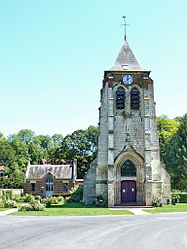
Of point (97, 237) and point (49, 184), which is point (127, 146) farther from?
point (49, 184)

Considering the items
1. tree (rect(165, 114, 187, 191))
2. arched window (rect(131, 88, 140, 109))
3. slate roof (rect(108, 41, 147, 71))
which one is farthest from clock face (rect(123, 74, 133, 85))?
tree (rect(165, 114, 187, 191))

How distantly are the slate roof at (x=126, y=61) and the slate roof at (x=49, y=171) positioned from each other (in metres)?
23.6

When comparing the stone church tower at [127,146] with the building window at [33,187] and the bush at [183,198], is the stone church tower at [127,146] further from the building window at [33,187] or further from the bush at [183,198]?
the building window at [33,187]

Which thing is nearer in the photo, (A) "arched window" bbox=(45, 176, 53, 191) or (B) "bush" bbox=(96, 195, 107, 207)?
(B) "bush" bbox=(96, 195, 107, 207)

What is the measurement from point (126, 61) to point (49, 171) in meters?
24.6

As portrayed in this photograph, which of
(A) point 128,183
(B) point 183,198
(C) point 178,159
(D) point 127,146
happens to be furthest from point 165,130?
(A) point 128,183

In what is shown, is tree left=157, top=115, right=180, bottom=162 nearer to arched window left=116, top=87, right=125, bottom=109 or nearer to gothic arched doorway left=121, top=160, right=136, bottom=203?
arched window left=116, top=87, right=125, bottom=109

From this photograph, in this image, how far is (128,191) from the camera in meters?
28.0

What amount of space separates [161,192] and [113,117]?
30.4ft

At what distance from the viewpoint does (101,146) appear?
28.9 metres

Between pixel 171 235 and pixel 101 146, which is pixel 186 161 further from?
pixel 171 235

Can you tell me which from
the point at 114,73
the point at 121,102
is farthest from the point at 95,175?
the point at 114,73

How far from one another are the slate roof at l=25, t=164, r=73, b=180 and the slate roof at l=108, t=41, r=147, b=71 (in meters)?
23.6

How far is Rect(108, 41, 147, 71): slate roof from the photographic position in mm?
30578
